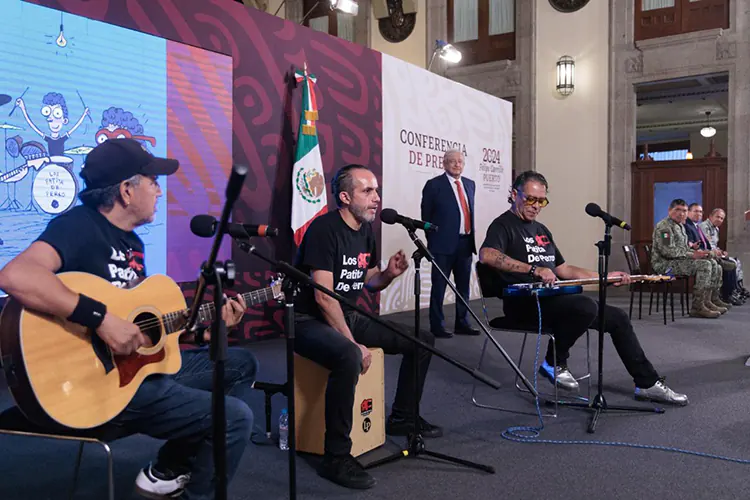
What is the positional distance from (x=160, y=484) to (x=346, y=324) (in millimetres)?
1030

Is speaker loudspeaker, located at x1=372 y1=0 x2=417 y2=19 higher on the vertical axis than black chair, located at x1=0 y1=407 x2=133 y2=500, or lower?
higher

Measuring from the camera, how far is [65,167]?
413cm

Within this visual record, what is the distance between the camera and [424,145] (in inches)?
293

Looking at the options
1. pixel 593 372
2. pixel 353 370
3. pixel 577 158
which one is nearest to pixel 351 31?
pixel 577 158

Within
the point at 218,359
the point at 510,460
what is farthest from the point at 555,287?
the point at 218,359

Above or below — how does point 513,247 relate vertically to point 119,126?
below

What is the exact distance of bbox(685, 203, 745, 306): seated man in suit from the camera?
24.0 ft

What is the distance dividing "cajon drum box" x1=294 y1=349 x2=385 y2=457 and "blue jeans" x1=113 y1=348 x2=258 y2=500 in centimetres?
68

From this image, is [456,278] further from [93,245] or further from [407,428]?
[93,245]

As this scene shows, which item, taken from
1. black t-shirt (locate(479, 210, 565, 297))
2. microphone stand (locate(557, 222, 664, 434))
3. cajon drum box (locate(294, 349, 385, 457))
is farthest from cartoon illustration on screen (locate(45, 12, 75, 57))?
microphone stand (locate(557, 222, 664, 434))

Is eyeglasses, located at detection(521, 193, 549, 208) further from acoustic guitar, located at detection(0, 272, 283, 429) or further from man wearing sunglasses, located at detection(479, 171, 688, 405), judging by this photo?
acoustic guitar, located at detection(0, 272, 283, 429)

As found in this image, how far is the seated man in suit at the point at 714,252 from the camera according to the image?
288 inches

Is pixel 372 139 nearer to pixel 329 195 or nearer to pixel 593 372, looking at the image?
pixel 329 195

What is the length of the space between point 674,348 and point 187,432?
175 inches
